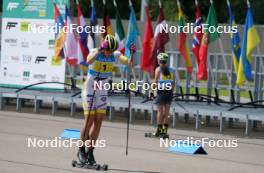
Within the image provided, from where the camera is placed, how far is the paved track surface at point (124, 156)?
520 inches

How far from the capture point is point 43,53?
77.8 feet

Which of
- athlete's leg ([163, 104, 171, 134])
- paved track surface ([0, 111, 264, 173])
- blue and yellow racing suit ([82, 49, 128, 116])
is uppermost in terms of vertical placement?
blue and yellow racing suit ([82, 49, 128, 116])

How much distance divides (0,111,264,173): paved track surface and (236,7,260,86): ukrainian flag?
243 centimetres

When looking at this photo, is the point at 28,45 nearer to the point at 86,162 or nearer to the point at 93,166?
the point at 86,162

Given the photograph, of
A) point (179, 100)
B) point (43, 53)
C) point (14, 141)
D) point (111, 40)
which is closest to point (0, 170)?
point (111, 40)

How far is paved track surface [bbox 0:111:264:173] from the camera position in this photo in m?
13.2

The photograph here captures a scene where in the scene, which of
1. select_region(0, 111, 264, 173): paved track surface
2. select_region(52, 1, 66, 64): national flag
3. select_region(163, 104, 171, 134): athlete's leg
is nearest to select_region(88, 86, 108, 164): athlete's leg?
select_region(0, 111, 264, 173): paved track surface

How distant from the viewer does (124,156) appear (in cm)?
1472

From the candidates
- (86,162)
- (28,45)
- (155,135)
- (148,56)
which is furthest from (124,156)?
(28,45)

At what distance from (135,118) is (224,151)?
7085mm

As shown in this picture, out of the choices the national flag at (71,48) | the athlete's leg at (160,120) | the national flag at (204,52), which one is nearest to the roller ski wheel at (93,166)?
the athlete's leg at (160,120)

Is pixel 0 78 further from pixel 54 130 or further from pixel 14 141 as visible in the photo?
pixel 14 141

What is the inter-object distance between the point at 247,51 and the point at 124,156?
773cm

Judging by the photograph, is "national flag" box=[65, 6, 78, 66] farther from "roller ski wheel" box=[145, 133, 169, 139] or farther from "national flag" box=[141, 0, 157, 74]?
"roller ski wheel" box=[145, 133, 169, 139]
